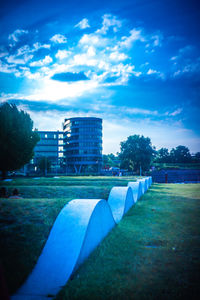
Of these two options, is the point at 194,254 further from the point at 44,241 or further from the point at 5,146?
the point at 5,146

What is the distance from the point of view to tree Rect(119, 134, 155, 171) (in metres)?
68.8

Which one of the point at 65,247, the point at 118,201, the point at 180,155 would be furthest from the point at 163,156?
the point at 65,247

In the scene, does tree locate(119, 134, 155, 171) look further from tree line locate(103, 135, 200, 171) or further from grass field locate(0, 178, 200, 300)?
grass field locate(0, 178, 200, 300)

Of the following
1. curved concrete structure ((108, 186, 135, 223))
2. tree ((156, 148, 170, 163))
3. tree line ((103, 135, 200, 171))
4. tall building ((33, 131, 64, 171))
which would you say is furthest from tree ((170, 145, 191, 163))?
curved concrete structure ((108, 186, 135, 223))

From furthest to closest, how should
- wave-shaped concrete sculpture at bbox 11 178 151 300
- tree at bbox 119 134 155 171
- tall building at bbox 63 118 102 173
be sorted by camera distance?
tall building at bbox 63 118 102 173 → tree at bbox 119 134 155 171 → wave-shaped concrete sculpture at bbox 11 178 151 300

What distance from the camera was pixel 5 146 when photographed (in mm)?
29094

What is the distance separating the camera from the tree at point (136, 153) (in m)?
68.8

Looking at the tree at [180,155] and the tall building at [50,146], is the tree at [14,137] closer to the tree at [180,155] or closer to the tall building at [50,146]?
the tall building at [50,146]

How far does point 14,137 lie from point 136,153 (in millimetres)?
47662

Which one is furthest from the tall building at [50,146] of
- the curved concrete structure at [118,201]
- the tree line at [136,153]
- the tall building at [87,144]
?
the curved concrete structure at [118,201]

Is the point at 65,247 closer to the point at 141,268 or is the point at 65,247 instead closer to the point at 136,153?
the point at 141,268

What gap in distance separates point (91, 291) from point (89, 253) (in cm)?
129

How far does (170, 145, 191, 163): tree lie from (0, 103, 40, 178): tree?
93805 mm

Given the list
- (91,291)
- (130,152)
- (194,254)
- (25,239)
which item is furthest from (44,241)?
(130,152)
